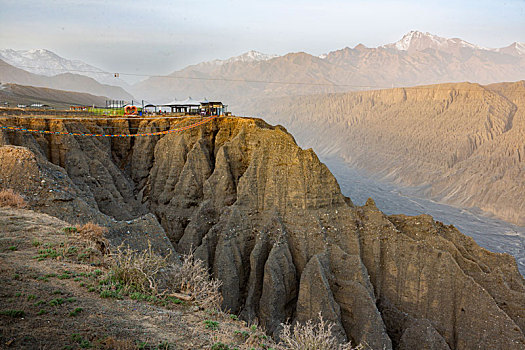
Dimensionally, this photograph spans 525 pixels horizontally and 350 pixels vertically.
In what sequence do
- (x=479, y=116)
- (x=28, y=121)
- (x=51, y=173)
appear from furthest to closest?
(x=479, y=116)
(x=28, y=121)
(x=51, y=173)

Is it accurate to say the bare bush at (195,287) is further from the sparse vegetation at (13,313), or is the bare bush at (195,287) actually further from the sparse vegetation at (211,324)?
the sparse vegetation at (13,313)

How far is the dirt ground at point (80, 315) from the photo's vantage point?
20.8ft

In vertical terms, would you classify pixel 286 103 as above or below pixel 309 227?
above

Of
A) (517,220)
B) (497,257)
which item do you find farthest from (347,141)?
(497,257)

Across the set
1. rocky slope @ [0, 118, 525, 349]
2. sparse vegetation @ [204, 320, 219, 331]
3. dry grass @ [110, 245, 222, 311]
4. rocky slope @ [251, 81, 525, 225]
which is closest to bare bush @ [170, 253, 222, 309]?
dry grass @ [110, 245, 222, 311]

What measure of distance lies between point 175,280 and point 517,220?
72.2 m

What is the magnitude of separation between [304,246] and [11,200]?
47.2 feet

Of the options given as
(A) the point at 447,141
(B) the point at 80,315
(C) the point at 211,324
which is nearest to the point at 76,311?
(B) the point at 80,315

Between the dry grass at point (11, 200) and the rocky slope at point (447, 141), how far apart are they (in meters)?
74.5

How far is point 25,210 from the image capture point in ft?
45.7

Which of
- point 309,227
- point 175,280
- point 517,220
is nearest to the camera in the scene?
point 175,280

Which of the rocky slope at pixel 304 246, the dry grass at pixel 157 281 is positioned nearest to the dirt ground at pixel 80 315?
the dry grass at pixel 157 281

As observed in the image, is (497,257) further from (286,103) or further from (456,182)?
(286,103)

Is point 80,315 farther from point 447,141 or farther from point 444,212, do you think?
point 447,141
